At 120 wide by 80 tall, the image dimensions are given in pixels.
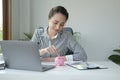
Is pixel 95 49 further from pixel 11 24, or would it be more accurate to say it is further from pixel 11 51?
pixel 11 51

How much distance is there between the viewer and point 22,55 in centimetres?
178

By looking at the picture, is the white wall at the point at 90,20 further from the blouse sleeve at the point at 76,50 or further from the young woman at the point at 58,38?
the blouse sleeve at the point at 76,50

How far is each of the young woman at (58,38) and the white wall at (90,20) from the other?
202cm

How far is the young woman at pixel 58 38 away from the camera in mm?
2326

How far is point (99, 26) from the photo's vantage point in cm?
466

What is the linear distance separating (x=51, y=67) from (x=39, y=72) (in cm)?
18

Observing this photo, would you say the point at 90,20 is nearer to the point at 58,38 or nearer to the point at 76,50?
the point at 58,38

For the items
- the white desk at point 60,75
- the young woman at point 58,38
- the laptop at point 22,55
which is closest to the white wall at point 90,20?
the young woman at point 58,38

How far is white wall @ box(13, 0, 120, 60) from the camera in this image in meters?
4.52

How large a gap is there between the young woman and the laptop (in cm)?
50

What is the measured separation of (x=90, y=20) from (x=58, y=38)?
2279mm

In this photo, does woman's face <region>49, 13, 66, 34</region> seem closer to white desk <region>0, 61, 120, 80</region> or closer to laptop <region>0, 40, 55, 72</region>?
laptop <region>0, 40, 55, 72</region>

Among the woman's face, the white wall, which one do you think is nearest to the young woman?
the woman's face

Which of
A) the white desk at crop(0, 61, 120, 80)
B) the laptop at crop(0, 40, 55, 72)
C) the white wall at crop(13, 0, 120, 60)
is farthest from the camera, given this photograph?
the white wall at crop(13, 0, 120, 60)
